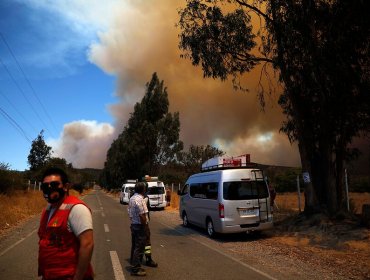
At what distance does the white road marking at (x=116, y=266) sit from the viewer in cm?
813

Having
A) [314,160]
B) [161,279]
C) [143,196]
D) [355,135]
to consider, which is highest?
[355,135]

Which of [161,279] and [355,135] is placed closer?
[161,279]

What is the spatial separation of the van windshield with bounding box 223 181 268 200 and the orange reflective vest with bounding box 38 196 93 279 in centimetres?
1056

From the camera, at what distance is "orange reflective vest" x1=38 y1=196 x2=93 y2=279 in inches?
133

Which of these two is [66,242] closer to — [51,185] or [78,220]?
[78,220]

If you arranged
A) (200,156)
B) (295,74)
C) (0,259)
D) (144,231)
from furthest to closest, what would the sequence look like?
(200,156), (295,74), (0,259), (144,231)

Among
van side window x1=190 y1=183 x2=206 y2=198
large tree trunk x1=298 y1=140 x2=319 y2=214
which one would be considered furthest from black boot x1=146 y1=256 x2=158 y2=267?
large tree trunk x1=298 y1=140 x2=319 y2=214

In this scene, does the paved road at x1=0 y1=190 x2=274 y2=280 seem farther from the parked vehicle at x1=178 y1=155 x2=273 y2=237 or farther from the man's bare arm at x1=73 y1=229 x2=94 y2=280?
the man's bare arm at x1=73 y1=229 x2=94 y2=280

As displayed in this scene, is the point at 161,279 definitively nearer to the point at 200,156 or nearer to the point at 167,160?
the point at 167,160

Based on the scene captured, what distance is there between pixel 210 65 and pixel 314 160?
19.1 ft

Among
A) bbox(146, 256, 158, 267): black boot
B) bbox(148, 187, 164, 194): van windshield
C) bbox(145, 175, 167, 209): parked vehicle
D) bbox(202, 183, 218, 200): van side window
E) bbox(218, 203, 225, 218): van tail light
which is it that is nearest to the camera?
bbox(146, 256, 158, 267): black boot

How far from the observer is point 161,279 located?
7.97 metres

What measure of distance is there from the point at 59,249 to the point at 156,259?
7070 mm

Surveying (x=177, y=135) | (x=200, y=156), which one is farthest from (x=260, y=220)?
(x=200, y=156)
